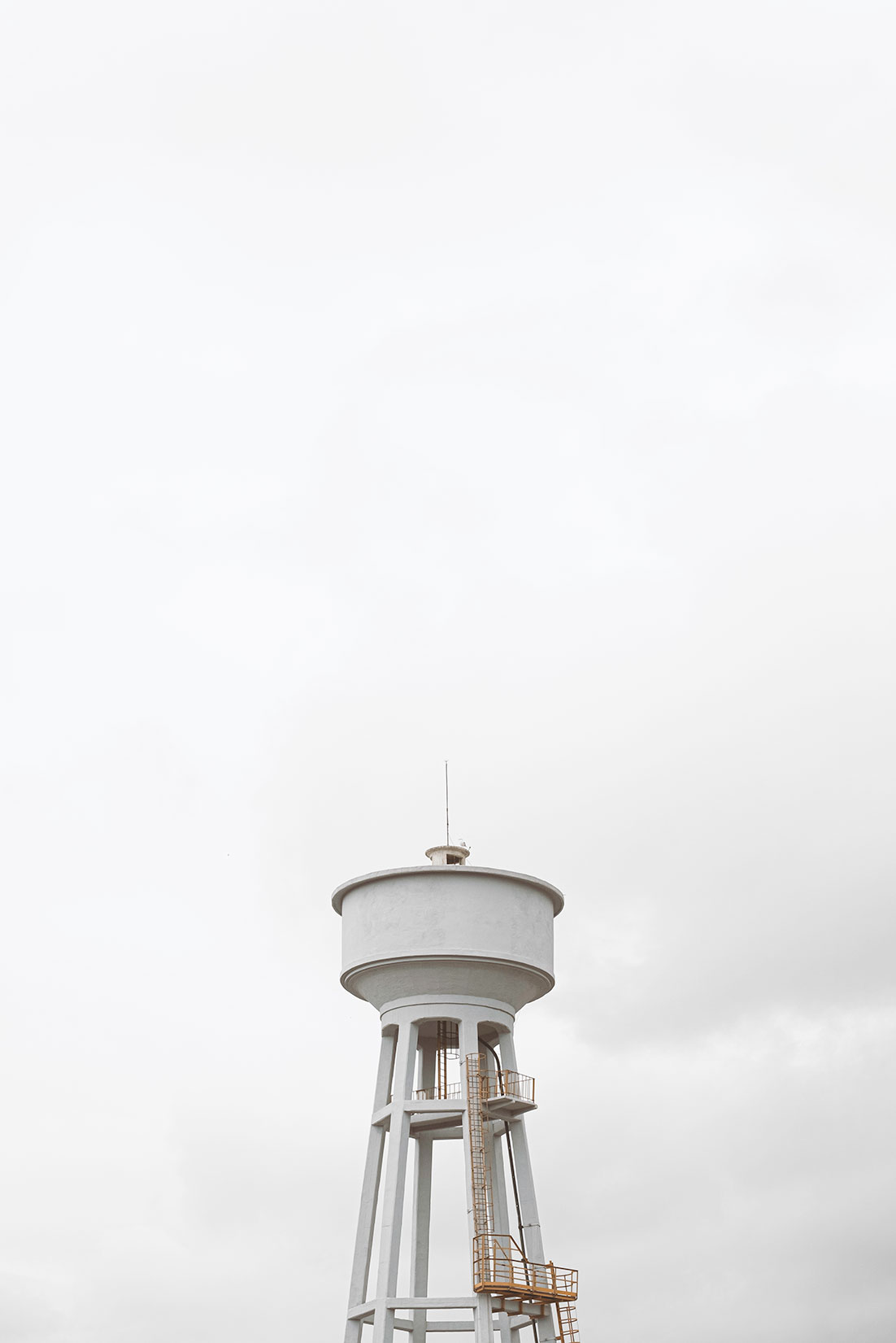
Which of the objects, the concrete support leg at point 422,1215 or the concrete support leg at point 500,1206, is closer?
the concrete support leg at point 500,1206

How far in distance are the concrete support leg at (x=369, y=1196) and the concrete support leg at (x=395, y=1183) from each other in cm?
33

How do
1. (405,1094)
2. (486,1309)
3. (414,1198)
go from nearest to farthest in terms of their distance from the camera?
(486,1309) → (405,1094) → (414,1198)

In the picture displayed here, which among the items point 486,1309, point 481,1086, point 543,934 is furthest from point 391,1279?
point 543,934

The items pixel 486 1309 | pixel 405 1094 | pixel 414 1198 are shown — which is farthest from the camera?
pixel 414 1198

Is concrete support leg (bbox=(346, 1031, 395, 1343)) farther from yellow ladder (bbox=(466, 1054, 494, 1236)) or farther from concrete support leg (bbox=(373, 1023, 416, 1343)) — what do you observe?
yellow ladder (bbox=(466, 1054, 494, 1236))

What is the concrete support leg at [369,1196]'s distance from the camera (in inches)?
1446

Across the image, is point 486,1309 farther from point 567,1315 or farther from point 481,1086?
point 481,1086

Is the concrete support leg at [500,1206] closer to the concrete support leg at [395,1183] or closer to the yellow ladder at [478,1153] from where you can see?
the yellow ladder at [478,1153]

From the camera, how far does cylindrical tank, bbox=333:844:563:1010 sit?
37.2 meters

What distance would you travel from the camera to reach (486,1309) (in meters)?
35.0

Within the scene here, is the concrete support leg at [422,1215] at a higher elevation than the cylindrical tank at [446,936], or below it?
below

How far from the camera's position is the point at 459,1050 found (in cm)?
3716

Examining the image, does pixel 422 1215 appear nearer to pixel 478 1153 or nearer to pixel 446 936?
pixel 478 1153

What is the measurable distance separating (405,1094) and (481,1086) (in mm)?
1716
